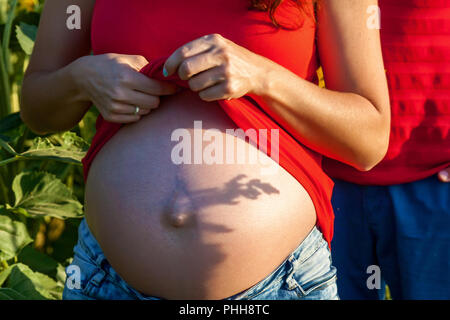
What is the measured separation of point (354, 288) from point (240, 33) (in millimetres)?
801

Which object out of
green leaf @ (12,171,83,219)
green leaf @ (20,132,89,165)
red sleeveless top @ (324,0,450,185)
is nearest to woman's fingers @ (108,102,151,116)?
red sleeveless top @ (324,0,450,185)

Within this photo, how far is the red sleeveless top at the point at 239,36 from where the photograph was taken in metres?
1.16

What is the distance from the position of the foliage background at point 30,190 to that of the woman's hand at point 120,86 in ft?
2.28

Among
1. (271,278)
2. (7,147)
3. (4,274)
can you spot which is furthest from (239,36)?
(4,274)

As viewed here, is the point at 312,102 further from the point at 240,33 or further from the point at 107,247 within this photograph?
the point at 107,247

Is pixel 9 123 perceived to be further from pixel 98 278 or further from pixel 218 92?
pixel 218 92

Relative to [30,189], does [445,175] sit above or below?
above

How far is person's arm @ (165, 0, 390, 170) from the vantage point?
1057 millimetres

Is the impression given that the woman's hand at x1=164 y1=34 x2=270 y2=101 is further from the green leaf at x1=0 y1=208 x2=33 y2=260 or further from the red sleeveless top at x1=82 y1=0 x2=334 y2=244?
the green leaf at x1=0 y1=208 x2=33 y2=260

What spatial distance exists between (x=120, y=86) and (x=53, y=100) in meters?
0.22

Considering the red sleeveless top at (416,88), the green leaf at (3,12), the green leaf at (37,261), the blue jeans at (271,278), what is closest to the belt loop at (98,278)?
the blue jeans at (271,278)

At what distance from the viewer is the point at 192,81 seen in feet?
3.50

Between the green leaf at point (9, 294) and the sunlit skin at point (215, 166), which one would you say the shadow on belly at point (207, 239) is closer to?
the sunlit skin at point (215, 166)

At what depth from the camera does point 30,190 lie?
1947mm
